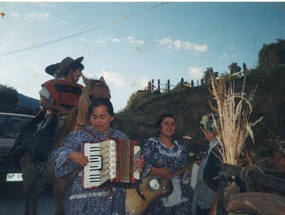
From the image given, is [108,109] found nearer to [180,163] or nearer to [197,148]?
[180,163]

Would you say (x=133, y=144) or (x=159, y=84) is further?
(x=159, y=84)

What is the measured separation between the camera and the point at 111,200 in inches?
118

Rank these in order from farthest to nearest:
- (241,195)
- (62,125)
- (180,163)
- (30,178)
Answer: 1. (30,178)
2. (62,125)
3. (180,163)
4. (241,195)

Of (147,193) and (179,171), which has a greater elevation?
(179,171)

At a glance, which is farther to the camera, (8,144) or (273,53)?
(273,53)

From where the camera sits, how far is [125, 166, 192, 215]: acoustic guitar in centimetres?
403

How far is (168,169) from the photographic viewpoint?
4059 mm

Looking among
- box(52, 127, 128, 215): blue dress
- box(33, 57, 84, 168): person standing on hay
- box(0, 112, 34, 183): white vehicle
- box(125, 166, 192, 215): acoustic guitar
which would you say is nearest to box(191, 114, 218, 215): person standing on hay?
box(125, 166, 192, 215): acoustic guitar

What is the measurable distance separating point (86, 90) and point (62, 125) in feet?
2.85

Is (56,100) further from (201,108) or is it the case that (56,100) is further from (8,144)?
(201,108)

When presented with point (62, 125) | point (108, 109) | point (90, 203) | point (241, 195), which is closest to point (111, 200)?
point (90, 203)

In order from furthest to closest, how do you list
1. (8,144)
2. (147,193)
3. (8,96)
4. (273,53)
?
(8,96) → (273,53) → (8,144) → (147,193)

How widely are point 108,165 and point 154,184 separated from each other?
151 cm

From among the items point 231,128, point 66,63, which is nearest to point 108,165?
point 231,128
